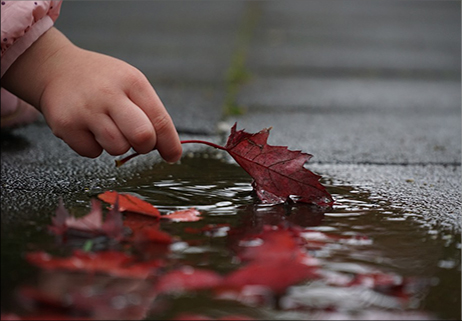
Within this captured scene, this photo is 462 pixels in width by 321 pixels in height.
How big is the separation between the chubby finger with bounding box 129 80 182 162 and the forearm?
0.87 ft

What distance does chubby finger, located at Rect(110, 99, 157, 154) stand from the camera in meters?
1.26

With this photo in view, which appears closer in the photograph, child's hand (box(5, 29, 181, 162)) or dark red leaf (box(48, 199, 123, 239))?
dark red leaf (box(48, 199, 123, 239))

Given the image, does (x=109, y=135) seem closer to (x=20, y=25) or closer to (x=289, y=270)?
(x=20, y=25)

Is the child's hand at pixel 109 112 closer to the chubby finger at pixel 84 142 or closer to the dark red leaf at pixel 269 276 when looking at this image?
the chubby finger at pixel 84 142

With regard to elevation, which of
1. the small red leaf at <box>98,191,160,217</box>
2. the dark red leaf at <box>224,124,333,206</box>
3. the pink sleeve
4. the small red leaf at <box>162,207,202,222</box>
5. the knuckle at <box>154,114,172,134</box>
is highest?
the pink sleeve

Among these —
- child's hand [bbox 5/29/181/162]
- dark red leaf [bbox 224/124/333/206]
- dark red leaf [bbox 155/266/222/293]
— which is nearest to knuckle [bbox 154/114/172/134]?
child's hand [bbox 5/29/181/162]

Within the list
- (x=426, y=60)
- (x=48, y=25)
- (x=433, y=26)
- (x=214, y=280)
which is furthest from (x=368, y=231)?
(x=433, y=26)

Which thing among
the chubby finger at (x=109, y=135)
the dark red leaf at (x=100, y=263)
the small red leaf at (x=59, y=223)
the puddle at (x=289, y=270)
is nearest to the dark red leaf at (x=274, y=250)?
the puddle at (x=289, y=270)

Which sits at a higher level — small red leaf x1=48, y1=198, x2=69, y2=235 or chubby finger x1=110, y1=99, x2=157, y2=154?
chubby finger x1=110, y1=99, x2=157, y2=154

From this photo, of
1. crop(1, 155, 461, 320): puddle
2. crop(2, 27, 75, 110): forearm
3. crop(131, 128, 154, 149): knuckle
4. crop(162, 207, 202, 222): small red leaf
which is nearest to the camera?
crop(1, 155, 461, 320): puddle

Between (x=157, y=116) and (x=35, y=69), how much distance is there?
0.40 m

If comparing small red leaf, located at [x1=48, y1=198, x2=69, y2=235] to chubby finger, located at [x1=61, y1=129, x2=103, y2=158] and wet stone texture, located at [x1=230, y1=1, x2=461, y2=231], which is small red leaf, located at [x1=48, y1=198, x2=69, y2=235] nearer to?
chubby finger, located at [x1=61, y1=129, x2=103, y2=158]

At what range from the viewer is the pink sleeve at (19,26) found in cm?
155

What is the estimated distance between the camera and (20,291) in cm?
80
